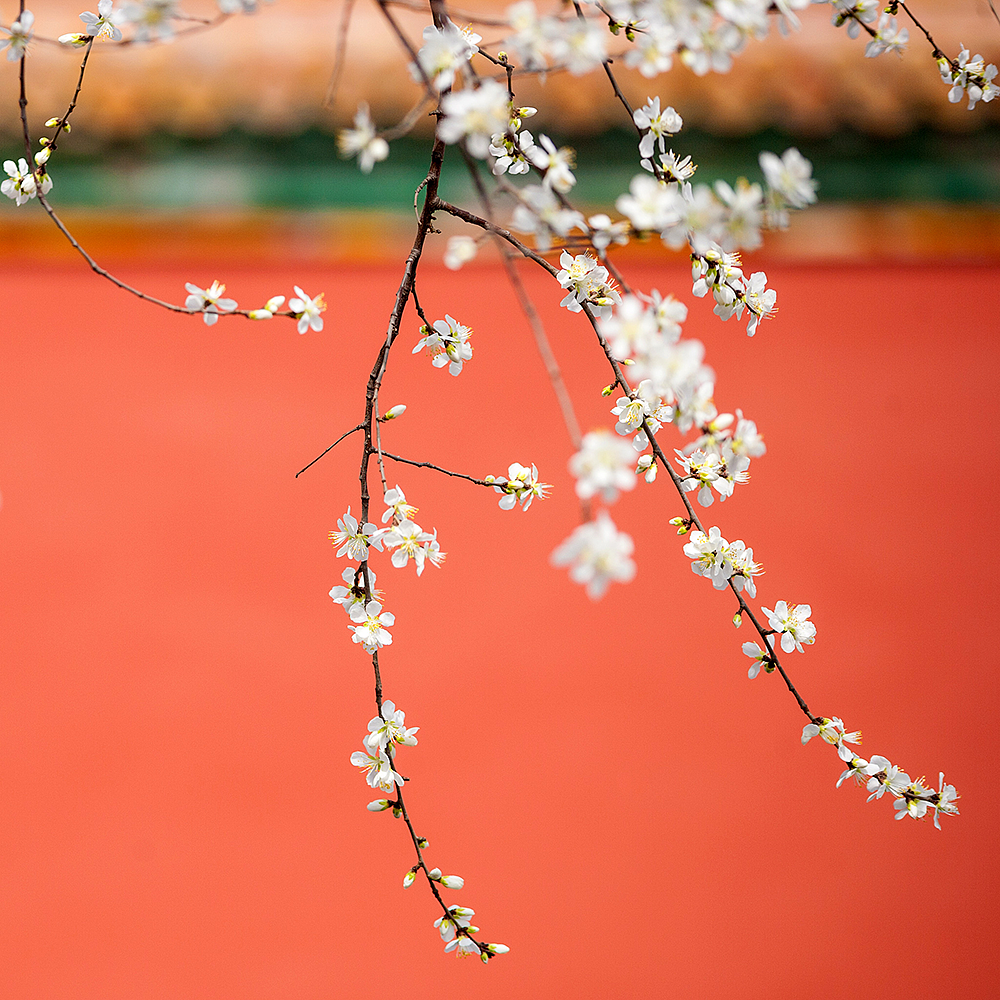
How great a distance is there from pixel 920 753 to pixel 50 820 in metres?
1.66

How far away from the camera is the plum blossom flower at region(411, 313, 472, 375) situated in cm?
83

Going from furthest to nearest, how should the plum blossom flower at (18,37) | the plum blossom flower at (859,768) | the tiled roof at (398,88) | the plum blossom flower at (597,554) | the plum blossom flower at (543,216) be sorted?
the tiled roof at (398,88) < the plum blossom flower at (859,768) < the plum blossom flower at (18,37) < the plum blossom flower at (543,216) < the plum blossom flower at (597,554)

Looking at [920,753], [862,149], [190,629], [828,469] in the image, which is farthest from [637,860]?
[862,149]

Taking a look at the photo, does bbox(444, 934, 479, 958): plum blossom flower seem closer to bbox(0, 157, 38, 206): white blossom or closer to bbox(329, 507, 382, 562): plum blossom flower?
bbox(329, 507, 382, 562): plum blossom flower

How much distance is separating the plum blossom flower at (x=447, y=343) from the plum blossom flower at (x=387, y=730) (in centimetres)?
32

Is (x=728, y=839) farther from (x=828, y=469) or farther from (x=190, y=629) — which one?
(x=190, y=629)

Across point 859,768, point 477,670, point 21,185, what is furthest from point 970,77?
point 477,670

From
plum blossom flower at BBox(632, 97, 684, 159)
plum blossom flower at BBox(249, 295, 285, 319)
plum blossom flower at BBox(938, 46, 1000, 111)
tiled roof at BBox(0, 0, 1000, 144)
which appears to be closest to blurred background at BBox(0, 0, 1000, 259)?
tiled roof at BBox(0, 0, 1000, 144)

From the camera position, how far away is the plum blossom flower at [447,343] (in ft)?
2.74

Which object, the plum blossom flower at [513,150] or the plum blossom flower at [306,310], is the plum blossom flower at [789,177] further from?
the plum blossom flower at [306,310]

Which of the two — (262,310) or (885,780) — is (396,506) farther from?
(885,780)

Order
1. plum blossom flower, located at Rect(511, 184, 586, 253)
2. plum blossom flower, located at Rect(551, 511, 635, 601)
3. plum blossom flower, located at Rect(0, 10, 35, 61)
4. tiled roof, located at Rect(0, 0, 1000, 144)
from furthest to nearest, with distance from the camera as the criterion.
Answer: tiled roof, located at Rect(0, 0, 1000, 144) < plum blossom flower, located at Rect(0, 10, 35, 61) < plum blossom flower, located at Rect(511, 184, 586, 253) < plum blossom flower, located at Rect(551, 511, 635, 601)

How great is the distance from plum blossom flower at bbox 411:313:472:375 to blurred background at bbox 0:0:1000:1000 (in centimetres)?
90

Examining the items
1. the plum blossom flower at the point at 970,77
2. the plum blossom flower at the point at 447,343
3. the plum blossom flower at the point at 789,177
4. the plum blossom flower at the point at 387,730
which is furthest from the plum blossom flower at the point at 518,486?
the plum blossom flower at the point at 970,77
